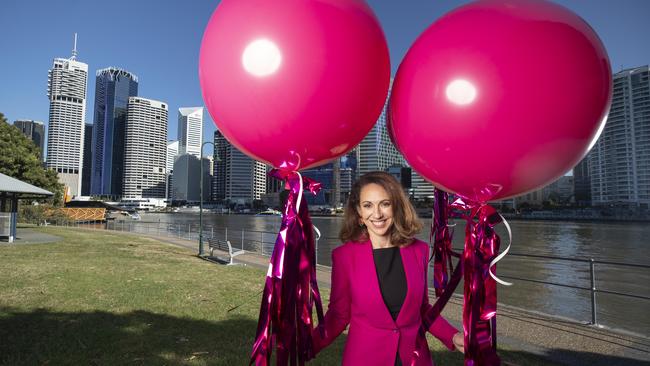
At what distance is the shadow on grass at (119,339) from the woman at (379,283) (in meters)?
2.60

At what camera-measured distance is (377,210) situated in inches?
73.5

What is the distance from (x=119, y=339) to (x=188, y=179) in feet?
502

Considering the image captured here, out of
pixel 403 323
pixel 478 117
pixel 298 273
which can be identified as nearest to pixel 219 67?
pixel 298 273

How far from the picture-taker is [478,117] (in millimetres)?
1580

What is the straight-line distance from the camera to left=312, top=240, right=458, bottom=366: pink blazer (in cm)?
174

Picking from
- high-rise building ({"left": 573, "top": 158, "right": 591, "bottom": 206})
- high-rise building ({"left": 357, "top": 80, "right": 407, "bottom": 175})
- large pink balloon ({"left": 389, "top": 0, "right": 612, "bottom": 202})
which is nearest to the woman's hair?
high-rise building ({"left": 357, "top": 80, "right": 407, "bottom": 175})

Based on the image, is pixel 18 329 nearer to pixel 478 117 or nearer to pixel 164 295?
pixel 164 295

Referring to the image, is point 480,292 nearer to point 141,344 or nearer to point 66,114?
point 141,344

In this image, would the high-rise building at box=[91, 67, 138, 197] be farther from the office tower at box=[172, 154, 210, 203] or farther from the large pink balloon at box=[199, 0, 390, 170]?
the large pink balloon at box=[199, 0, 390, 170]

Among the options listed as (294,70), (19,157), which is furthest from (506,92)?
(19,157)

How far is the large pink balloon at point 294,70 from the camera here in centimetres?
165

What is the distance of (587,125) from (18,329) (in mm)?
6316

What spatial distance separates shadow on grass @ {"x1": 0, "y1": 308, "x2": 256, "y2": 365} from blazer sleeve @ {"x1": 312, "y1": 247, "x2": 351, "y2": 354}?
247 cm

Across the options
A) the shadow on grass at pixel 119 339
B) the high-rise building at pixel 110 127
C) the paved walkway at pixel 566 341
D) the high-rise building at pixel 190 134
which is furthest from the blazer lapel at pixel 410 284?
the high-rise building at pixel 110 127
